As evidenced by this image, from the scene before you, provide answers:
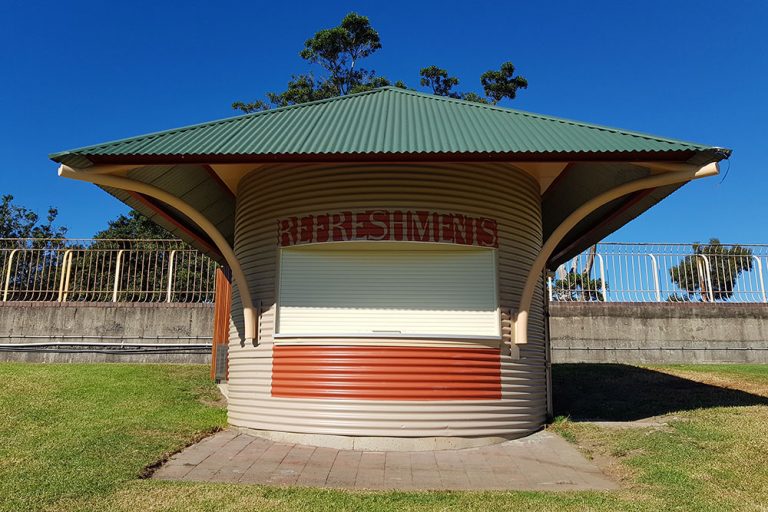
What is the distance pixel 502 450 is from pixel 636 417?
2.98 m

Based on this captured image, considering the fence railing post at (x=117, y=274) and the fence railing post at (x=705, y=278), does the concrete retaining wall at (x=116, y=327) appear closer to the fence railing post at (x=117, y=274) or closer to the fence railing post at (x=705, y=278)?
the fence railing post at (x=117, y=274)

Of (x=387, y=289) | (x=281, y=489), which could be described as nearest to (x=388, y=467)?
(x=281, y=489)

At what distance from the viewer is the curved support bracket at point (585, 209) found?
7.24 metres

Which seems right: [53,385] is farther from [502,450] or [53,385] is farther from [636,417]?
[636,417]

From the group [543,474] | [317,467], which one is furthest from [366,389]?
[543,474]

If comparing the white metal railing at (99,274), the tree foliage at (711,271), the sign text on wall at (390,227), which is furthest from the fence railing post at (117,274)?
the tree foliage at (711,271)

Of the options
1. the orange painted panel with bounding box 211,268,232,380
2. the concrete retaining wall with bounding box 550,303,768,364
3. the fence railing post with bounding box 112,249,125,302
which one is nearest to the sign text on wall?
the orange painted panel with bounding box 211,268,232,380

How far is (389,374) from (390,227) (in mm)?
2000

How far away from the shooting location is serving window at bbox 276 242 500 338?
8.20 metres

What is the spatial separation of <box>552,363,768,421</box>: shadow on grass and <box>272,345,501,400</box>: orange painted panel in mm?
2752

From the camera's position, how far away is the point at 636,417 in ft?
30.3

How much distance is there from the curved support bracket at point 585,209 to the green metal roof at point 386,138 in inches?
7.6

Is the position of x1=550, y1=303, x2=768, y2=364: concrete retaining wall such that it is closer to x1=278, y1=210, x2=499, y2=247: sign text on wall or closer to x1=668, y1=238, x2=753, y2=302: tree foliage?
x1=668, y1=238, x2=753, y2=302: tree foliage

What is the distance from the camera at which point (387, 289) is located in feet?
27.2
